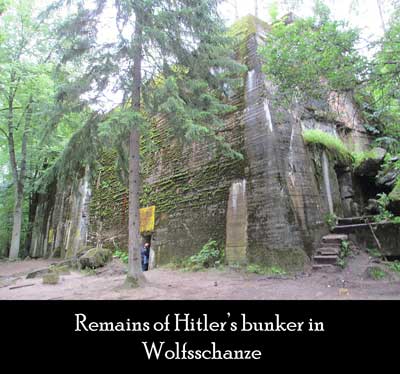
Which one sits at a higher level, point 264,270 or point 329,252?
point 329,252

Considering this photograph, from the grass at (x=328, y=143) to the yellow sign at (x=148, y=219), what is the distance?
5872mm

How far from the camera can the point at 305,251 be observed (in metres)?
7.68

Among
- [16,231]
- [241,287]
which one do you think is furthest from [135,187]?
[16,231]

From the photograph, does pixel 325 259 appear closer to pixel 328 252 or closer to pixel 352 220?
pixel 328 252

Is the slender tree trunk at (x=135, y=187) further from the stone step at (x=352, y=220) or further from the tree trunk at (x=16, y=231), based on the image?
the tree trunk at (x=16, y=231)

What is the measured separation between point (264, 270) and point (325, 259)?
4.65 feet

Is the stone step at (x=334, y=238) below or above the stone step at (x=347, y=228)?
below

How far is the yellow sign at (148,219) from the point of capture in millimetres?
11711

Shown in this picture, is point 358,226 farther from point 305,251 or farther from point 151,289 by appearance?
point 151,289

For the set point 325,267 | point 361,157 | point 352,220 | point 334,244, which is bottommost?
point 325,267

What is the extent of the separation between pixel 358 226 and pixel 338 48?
190 inches

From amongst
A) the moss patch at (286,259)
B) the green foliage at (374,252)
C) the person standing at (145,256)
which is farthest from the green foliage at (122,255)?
the green foliage at (374,252)

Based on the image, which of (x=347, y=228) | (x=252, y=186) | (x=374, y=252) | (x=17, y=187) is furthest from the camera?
(x=17, y=187)

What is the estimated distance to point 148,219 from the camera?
1191cm
